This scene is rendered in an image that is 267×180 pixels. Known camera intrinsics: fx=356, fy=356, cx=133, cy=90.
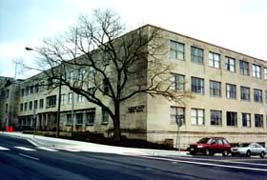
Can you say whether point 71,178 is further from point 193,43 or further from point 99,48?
point 193,43

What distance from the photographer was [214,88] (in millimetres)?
43938

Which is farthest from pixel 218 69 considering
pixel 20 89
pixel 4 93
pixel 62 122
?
pixel 4 93

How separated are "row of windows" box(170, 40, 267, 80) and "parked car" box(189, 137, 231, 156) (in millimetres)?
11877

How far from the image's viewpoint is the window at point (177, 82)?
1521 inches

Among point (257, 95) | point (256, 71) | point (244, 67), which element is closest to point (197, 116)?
point (244, 67)

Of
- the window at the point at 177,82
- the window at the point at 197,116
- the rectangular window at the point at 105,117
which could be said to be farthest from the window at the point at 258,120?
the rectangular window at the point at 105,117

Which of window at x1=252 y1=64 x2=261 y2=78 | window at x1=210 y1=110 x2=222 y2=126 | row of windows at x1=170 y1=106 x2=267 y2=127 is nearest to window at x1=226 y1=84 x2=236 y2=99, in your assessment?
row of windows at x1=170 y1=106 x2=267 y2=127

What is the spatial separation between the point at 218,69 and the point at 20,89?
51414 millimetres

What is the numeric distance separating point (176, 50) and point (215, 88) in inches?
315

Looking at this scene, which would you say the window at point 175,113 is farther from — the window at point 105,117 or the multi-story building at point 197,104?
the window at point 105,117

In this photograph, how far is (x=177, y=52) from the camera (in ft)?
131

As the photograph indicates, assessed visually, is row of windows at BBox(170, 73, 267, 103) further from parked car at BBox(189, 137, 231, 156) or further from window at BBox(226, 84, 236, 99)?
parked car at BBox(189, 137, 231, 156)

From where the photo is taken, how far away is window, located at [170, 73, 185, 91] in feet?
127

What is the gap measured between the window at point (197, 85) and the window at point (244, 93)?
8.72 m
